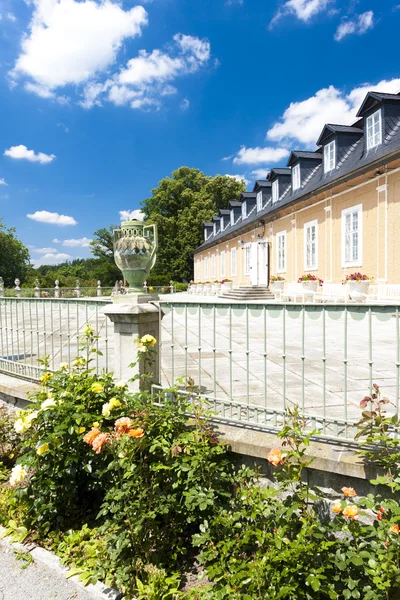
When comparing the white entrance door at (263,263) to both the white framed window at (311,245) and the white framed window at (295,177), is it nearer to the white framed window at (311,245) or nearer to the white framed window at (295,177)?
the white framed window at (295,177)

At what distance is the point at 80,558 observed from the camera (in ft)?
8.08

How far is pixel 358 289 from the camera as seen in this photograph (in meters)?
12.5

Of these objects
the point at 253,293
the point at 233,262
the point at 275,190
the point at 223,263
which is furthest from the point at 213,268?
the point at 253,293

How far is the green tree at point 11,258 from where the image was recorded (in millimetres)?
52750

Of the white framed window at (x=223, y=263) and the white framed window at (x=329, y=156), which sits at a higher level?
the white framed window at (x=329, y=156)

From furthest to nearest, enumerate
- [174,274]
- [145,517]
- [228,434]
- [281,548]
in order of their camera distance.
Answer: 1. [174,274]
2. [228,434]
3. [145,517]
4. [281,548]

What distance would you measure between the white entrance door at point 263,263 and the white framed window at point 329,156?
6178mm

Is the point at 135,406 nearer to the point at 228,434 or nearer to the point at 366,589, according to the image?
the point at 228,434

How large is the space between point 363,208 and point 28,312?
41.7 feet

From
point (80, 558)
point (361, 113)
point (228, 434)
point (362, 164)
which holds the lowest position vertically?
point (80, 558)

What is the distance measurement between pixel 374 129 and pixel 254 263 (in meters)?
10.7

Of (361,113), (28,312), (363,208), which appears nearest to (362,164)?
(363,208)

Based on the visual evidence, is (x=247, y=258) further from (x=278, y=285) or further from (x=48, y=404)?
(x=48, y=404)

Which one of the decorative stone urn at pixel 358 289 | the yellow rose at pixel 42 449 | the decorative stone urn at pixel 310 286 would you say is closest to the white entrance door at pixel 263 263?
the decorative stone urn at pixel 310 286
